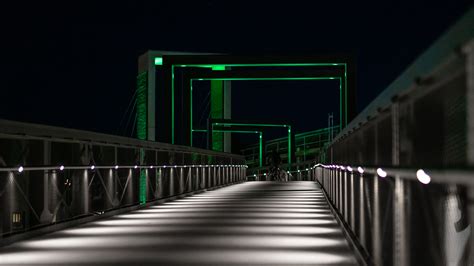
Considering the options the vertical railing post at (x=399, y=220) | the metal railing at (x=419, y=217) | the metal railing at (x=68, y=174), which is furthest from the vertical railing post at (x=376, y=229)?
the metal railing at (x=68, y=174)

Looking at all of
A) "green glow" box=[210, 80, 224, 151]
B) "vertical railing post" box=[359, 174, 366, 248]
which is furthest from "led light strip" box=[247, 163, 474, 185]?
"green glow" box=[210, 80, 224, 151]

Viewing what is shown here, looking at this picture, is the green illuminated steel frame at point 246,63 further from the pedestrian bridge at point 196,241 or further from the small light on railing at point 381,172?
the small light on railing at point 381,172

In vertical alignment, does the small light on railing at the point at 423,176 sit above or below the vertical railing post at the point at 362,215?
above

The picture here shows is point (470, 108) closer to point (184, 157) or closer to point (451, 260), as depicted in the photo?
point (451, 260)

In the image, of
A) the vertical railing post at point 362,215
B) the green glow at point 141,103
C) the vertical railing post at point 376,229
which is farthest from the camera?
the green glow at point 141,103

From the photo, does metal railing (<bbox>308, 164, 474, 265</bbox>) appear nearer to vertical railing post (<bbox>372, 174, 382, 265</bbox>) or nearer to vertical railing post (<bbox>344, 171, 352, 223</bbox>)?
vertical railing post (<bbox>372, 174, 382, 265</bbox>)

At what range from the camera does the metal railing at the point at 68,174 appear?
36.8 feet

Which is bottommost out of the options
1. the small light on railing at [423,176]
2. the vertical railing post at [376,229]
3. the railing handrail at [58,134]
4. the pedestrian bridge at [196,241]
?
the pedestrian bridge at [196,241]

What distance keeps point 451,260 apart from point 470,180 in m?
1.67

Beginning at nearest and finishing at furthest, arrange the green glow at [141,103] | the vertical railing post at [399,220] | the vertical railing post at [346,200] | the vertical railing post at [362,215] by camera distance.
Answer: the vertical railing post at [399,220] < the vertical railing post at [362,215] < the vertical railing post at [346,200] < the green glow at [141,103]

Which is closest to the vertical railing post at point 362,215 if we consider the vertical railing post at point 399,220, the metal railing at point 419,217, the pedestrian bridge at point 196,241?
the pedestrian bridge at point 196,241

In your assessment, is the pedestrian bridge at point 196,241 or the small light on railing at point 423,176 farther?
the pedestrian bridge at point 196,241

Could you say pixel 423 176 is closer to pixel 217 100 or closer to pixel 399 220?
pixel 399 220

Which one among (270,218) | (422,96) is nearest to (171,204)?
(270,218)
